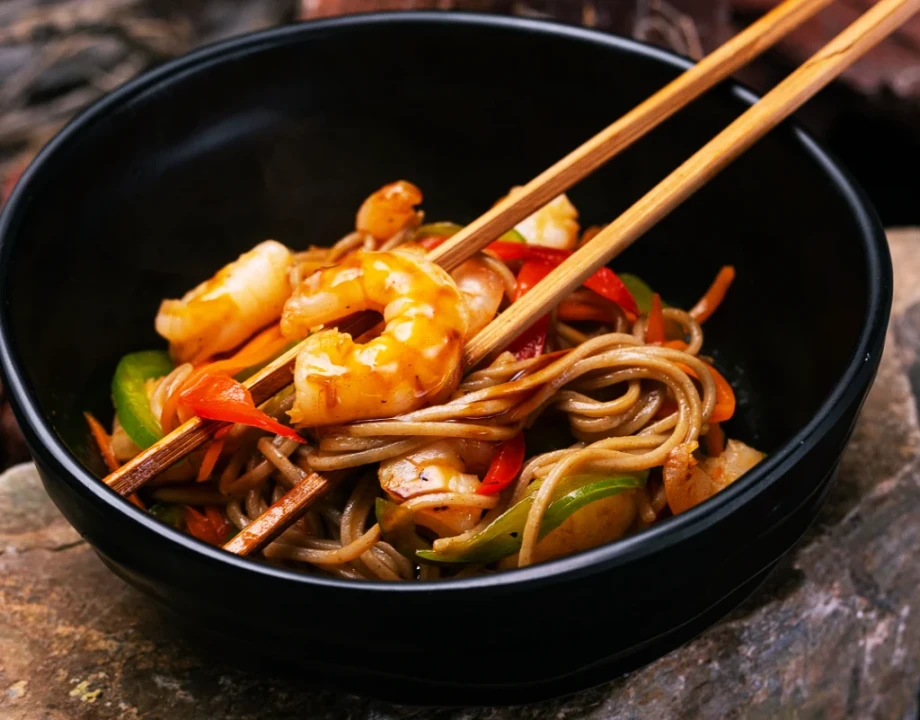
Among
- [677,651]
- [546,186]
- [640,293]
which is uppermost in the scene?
[546,186]

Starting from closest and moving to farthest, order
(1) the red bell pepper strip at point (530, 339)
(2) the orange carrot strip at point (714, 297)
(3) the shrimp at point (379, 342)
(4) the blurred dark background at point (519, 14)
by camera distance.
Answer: (3) the shrimp at point (379, 342) < (1) the red bell pepper strip at point (530, 339) < (2) the orange carrot strip at point (714, 297) < (4) the blurred dark background at point (519, 14)

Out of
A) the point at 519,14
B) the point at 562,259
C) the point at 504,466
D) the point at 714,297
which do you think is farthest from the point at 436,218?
the point at 519,14

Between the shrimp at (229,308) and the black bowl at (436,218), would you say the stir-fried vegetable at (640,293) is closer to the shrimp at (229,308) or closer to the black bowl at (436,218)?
the black bowl at (436,218)

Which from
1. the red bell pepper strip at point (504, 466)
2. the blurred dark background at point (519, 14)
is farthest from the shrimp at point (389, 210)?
the blurred dark background at point (519, 14)

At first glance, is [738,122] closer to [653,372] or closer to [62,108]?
[653,372]

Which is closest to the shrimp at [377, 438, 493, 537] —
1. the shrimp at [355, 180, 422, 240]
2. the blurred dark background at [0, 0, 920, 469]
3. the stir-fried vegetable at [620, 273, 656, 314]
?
the stir-fried vegetable at [620, 273, 656, 314]

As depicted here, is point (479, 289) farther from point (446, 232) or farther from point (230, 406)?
point (230, 406)
